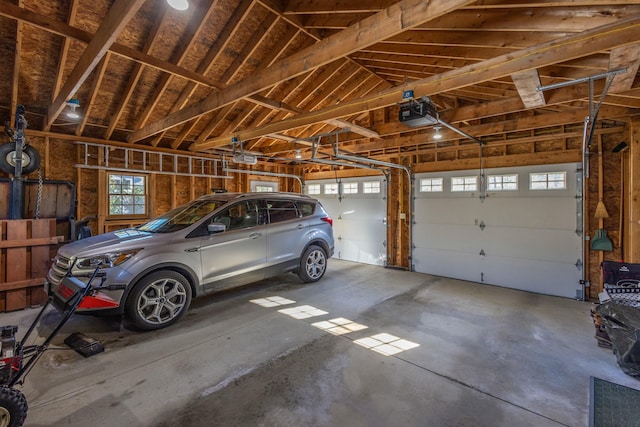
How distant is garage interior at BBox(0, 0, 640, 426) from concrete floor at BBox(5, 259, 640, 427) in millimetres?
23

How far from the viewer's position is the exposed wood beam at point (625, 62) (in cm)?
238

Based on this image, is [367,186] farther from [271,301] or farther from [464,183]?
[271,301]

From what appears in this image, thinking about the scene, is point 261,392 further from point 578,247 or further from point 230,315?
point 578,247

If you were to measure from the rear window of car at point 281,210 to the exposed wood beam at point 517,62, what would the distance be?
172 cm

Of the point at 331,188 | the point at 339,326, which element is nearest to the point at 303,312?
the point at 339,326

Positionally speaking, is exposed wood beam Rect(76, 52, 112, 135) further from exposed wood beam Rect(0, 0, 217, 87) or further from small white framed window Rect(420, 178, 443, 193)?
small white framed window Rect(420, 178, 443, 193)

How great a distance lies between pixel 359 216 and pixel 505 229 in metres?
3.44

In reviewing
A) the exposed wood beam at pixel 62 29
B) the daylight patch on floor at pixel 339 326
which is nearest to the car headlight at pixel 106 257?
the exposed wood beam at pixel 62 29

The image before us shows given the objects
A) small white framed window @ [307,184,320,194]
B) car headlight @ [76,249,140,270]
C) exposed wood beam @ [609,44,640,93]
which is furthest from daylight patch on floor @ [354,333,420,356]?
small white framed window @ [307,184,320,194]

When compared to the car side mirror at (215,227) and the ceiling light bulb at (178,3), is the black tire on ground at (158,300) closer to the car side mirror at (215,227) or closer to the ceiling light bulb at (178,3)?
the car side mirror at (215,227)

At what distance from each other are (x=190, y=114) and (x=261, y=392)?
3943 millimetres

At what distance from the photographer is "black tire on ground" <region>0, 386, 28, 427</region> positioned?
1703 mm

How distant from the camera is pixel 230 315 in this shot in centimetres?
396

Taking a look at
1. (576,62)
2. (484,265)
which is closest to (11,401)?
(576,62)
